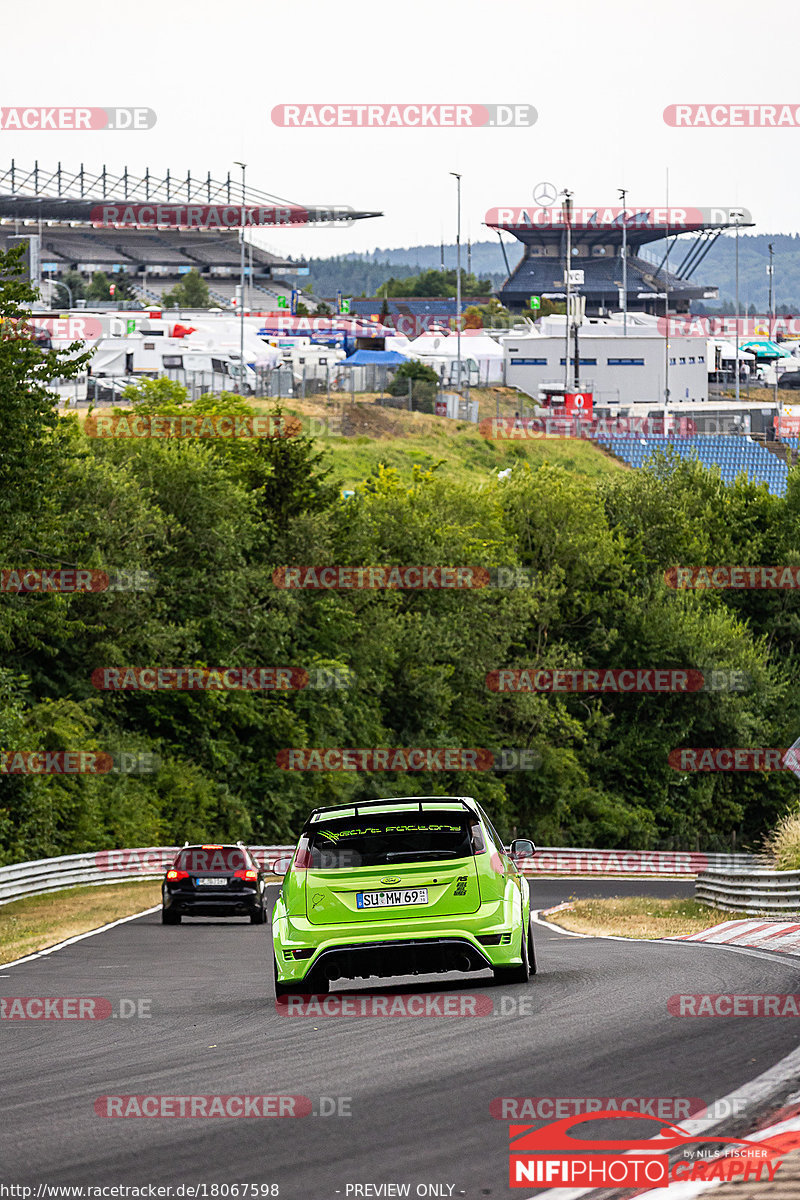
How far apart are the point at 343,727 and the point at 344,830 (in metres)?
39.6

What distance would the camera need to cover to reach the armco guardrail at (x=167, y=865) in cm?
3136

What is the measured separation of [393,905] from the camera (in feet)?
36.8

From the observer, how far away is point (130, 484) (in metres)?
46.1

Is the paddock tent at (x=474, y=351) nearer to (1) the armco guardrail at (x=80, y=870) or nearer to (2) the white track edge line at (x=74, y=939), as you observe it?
(1) the armco guardrail at (x=80, y=870)

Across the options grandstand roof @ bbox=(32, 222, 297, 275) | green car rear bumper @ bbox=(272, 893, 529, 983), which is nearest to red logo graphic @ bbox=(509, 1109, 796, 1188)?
green car rear bumper @ bbox=(272, 893, 529, 983)

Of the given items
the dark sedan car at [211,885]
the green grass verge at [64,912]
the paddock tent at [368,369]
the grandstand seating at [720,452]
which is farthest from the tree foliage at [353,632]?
the paddock tent at [368,369]

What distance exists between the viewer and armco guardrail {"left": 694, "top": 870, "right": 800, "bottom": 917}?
2248 centimetres

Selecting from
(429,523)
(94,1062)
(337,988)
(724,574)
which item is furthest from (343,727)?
(94,1062)

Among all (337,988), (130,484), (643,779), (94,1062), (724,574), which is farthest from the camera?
(724,574)

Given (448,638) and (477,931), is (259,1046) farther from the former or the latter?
(448,638)

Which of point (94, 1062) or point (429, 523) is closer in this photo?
point (94, 1062)

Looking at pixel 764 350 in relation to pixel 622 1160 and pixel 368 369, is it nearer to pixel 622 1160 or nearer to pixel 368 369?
pixel 368 369

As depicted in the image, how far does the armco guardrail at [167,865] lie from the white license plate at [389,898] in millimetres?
1328

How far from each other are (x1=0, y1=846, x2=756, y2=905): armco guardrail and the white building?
233ft
